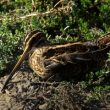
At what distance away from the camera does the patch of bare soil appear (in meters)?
5.71

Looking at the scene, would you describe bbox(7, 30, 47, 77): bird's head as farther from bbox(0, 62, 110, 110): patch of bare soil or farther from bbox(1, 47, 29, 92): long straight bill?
bbox(0, 62, 110, 110): patch of bare soil

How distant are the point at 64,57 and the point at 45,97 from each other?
2.07ft

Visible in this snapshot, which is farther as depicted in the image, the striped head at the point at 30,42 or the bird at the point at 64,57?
the striped head at the point at 30,42

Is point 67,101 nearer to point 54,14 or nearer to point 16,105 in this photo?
point 16,105

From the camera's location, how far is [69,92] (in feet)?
18.9

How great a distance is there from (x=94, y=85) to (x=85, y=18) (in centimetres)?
173

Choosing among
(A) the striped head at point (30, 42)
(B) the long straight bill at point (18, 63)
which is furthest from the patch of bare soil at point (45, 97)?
(A) the striped head at point (30, 42)

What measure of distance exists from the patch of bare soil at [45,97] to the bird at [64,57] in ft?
0.49

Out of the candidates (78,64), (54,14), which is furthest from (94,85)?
(54,14)

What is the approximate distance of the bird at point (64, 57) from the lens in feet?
20.3

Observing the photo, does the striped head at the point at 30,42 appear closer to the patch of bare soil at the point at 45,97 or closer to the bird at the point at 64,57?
the bird at the point at 64,57

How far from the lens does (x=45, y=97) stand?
5.84 metres

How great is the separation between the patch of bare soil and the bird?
0.15 metres

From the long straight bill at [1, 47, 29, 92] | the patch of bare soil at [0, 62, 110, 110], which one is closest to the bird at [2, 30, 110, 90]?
the long straight bill at [1, 47, 29, 92]
